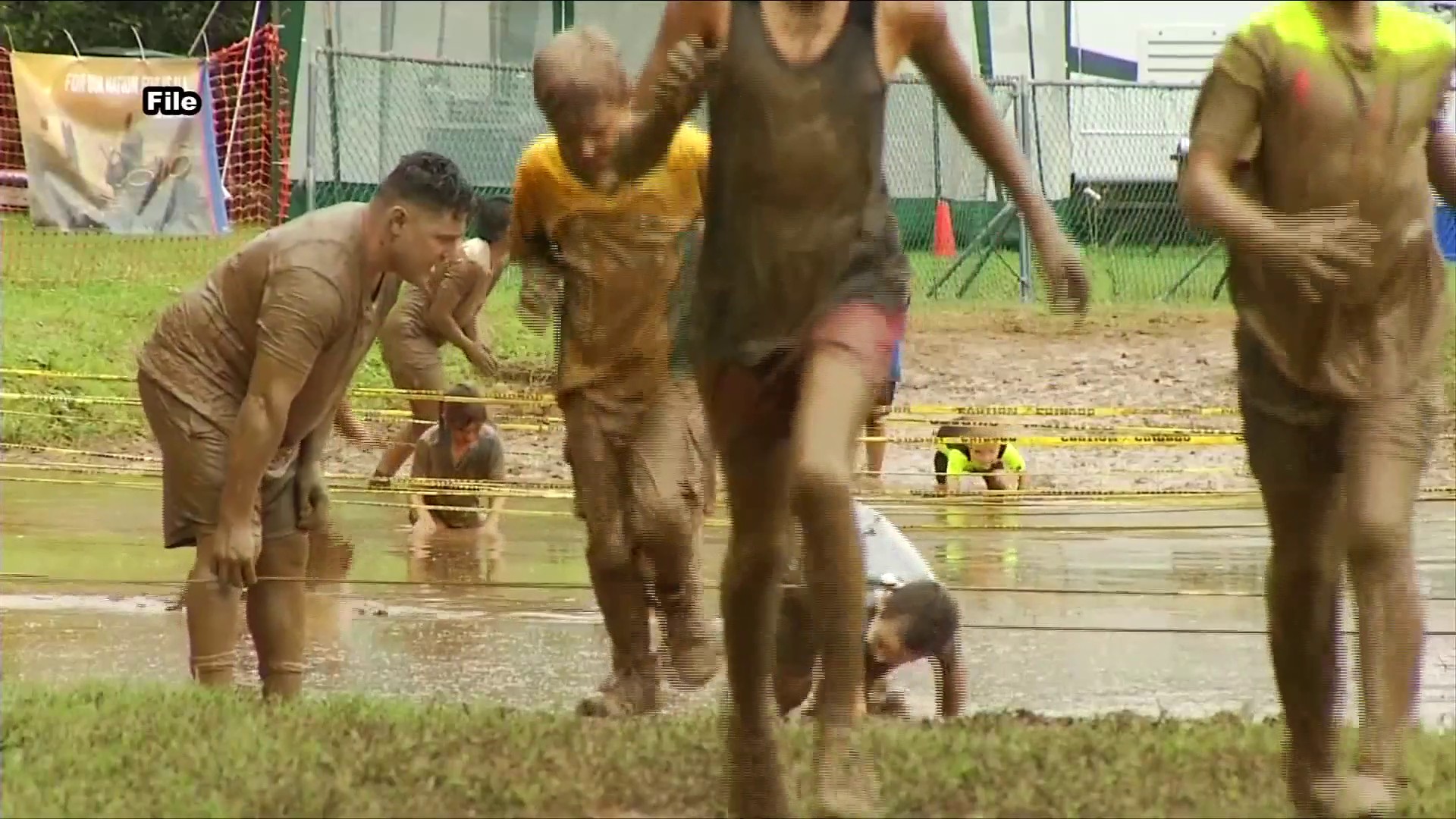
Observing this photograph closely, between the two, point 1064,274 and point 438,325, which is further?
point 438,325

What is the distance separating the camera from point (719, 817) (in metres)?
4.93

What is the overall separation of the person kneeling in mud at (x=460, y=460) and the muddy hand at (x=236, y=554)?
448 cm

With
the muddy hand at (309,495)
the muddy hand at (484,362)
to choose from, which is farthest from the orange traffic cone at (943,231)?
the muddy hand at (309,495)

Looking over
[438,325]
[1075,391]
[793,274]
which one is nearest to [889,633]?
[793,274]

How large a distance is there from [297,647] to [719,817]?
2121mm

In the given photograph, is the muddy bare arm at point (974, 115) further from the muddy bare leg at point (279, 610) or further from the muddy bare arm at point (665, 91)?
the muddy bare leg at point (279, 610)

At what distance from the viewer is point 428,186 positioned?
243 inches

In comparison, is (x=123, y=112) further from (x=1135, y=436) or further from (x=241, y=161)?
(x=1135, y=436)

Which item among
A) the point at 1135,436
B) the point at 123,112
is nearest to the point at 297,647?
the point at 1135,436

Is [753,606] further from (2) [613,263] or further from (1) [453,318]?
(1) [453,318]

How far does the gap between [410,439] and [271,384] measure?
→ 5.76 m

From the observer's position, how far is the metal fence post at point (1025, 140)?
61.7 feet

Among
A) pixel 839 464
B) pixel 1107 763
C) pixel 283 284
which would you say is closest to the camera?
pixel 839 464

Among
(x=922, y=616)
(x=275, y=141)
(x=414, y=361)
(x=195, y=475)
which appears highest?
(x=275, y=141)
